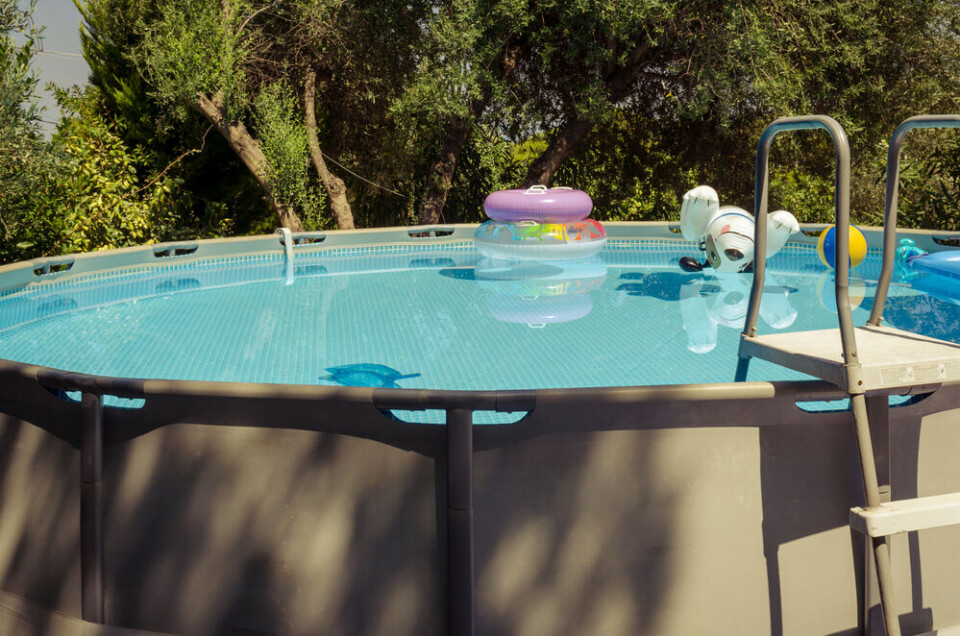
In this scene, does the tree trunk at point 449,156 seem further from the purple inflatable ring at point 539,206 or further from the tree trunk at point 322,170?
the purple inflatable ring at point 539,206

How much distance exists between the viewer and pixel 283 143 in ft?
35.3

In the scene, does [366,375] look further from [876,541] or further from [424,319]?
[876,541]

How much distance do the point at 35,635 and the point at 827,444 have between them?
89.9 inches

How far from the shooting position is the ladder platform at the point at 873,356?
2008 mm

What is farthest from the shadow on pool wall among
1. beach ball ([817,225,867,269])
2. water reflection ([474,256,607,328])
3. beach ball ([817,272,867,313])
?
beach ball ([817,225,867,269])

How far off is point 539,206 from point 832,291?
115 inches

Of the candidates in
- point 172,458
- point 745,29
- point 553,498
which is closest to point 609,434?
point 553,498

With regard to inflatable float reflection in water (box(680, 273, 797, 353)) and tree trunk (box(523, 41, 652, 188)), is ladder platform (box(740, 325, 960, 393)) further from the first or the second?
tree trunk (box(523, 41, 652, 188))

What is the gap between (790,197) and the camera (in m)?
13.6

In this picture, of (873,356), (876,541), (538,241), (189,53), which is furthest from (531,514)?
(189,53)

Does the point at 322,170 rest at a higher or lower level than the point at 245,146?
lower

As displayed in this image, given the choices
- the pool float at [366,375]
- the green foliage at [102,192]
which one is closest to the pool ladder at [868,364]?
the pool float at [366,375]

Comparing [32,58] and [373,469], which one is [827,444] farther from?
[32,58]

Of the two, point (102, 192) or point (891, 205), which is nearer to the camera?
point (891, 205)
